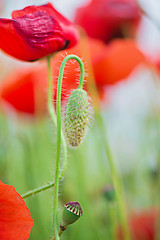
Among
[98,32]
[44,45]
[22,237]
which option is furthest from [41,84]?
[22,237]

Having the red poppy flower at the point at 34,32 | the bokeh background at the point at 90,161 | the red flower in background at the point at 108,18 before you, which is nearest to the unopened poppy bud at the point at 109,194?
the bokeh background at the point at 90,161

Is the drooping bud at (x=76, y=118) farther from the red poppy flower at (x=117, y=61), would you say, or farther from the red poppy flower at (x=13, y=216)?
the red poppy flower at (x=117, y=61)

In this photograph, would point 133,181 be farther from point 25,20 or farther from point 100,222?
point 25,20

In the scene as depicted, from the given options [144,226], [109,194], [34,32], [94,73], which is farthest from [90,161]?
[34,32]

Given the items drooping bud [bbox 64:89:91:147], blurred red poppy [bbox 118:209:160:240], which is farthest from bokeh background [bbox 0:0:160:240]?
drooping bud [bbox 64:89:91:147]

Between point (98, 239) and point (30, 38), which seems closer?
point (30, 38)

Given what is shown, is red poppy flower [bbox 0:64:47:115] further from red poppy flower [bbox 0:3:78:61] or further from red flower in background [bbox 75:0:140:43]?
red poppy flower [bbox 0:3:78:61]
